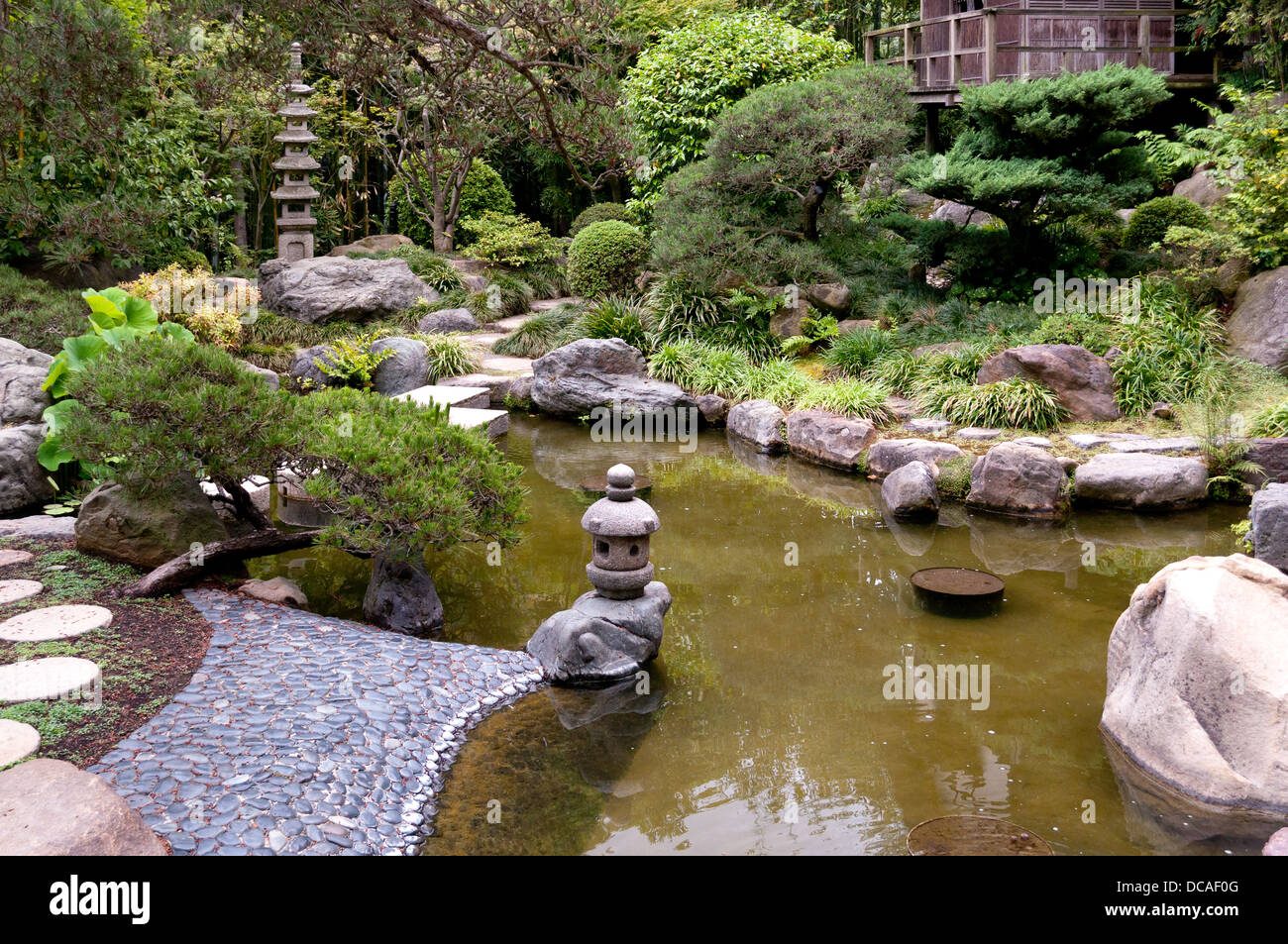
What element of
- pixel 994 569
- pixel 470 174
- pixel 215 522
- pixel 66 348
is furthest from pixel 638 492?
pixel 470 174

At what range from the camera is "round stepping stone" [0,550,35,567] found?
641 cm

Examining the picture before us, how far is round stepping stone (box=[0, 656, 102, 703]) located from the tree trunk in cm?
104

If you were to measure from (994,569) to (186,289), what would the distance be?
31.6 ft

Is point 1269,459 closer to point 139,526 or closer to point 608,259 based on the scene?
point 139,526

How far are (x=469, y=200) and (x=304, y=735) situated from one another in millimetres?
16106

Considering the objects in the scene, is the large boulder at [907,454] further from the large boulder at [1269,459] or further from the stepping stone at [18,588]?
the stepping stone at [18,588]

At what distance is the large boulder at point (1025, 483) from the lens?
8.73m

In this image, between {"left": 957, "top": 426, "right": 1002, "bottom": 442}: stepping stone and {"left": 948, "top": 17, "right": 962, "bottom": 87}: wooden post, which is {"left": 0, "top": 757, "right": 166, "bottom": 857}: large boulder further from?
{"left": 948, "top": 17, "right": 962, "bottom": 87}: wooden post

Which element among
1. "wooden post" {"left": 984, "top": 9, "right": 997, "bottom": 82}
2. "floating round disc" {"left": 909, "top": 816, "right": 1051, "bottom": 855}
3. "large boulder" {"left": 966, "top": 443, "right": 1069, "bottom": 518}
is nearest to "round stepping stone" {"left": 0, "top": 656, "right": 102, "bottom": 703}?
"floating round disc" {"left": 909, "top": 816, "right": 1051, "bottom": 855}

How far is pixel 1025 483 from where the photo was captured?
873 cm

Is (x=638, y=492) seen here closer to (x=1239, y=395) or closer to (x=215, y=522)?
(x=215, y=522)

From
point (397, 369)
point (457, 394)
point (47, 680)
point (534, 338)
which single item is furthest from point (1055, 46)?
point (47, 680)

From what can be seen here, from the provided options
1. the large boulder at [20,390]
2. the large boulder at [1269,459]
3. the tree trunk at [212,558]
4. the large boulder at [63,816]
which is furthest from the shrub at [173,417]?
the large boulder at [1269,459]

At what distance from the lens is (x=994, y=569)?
24.9ft
